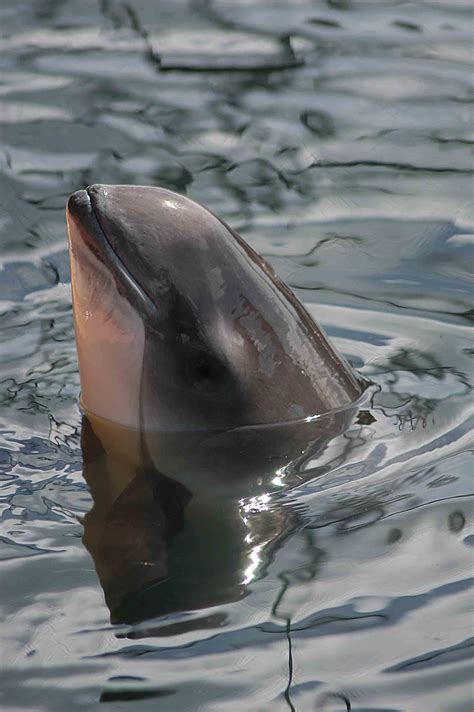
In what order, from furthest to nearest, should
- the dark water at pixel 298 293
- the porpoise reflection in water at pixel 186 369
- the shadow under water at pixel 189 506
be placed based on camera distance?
the porpoise reflection in water at pixel 186 369 < the shadow under water at pixel 189 506 < the dark water at pixel 298 293

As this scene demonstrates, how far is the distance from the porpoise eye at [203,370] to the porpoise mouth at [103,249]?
0.24m

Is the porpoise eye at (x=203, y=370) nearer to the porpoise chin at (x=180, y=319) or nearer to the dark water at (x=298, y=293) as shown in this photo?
the porpoise chin at (x=180, y=319)

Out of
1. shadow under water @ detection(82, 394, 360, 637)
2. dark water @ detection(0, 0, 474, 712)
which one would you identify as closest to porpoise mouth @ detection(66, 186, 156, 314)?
shadow under water @ detection(82, 394, 360, 637)

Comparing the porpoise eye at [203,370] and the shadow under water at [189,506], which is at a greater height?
the porpoise eye at [203,370]

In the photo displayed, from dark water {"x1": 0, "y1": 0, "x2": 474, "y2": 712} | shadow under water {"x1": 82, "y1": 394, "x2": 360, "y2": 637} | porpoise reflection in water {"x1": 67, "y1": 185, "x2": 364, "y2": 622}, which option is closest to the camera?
dark water {"x1": 0, "y1": 0, "x2": 474, "y2": 712}

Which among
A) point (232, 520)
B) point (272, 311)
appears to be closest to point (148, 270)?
point (272, 311)

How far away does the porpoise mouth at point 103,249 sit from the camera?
5.30m

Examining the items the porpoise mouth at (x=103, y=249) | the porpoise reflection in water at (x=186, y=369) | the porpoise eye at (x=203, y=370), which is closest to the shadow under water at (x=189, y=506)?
the porpoise reflection in water at (x=186, y=369)

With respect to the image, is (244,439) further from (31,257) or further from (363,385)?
(31,257)

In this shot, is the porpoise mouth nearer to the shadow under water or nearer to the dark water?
the shadow under water

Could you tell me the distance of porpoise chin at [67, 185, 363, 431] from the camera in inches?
209

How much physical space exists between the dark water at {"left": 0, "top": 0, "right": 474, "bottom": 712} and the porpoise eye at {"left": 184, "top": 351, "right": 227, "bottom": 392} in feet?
1.63

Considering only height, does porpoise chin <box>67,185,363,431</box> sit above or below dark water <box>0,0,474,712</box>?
above

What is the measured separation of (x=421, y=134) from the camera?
923 centimetres
